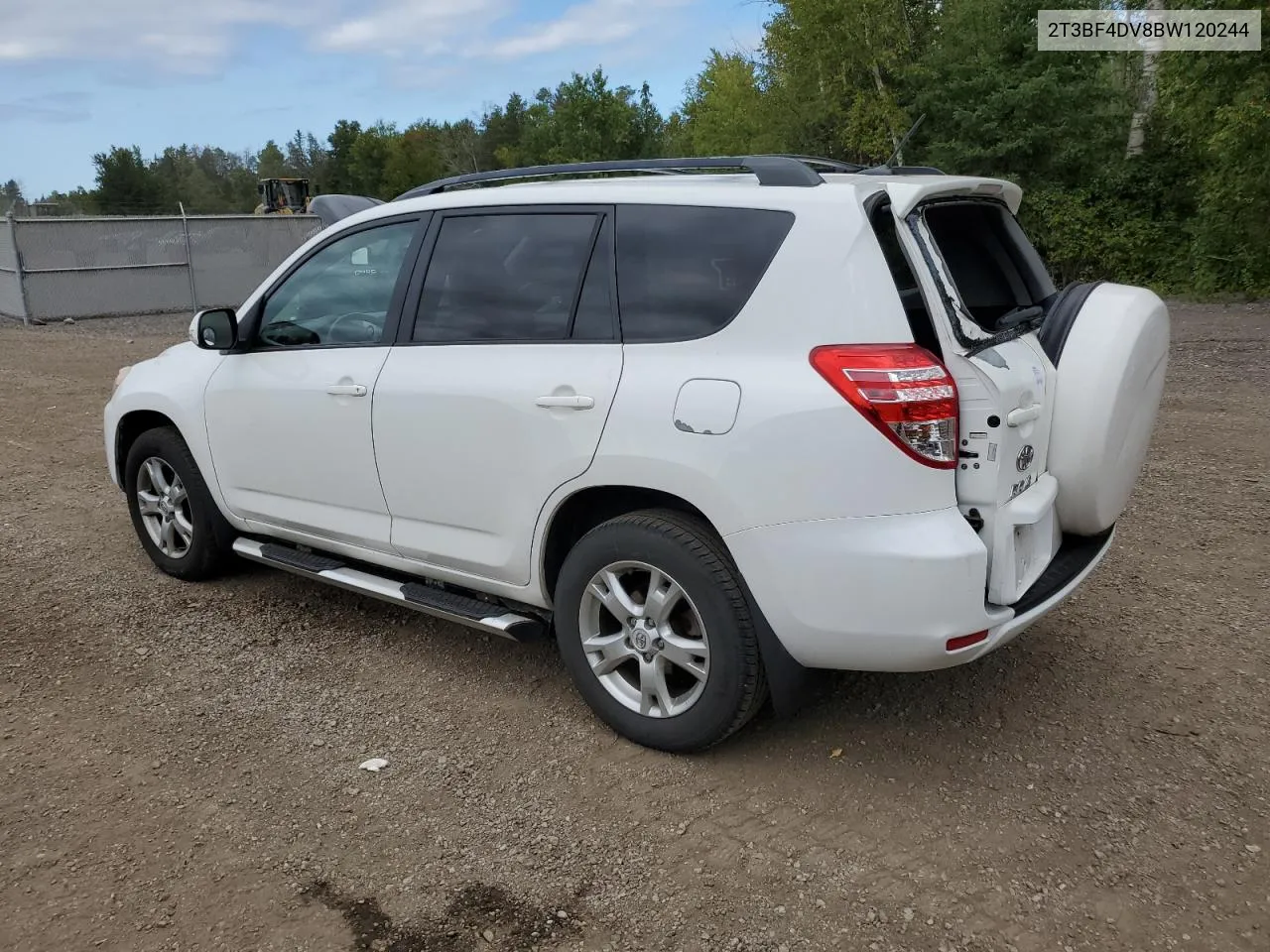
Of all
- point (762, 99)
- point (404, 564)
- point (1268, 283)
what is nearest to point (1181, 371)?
point (1268, 283)

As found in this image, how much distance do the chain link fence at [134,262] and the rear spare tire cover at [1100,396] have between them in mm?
18302

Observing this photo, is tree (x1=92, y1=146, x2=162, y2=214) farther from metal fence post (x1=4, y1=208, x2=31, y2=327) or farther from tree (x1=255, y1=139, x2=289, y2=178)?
metal fence post (x1=4, y1=208, x2=31, y2=327)

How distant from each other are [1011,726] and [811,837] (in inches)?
39.9

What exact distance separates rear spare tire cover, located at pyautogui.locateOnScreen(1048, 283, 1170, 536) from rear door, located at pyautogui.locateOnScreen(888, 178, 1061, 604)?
0.06 m

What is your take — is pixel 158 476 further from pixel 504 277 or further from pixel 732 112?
pixel 732 112

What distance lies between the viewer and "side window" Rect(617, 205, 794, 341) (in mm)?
3137

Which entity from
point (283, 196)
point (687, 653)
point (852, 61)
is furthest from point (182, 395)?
point (283, 196)

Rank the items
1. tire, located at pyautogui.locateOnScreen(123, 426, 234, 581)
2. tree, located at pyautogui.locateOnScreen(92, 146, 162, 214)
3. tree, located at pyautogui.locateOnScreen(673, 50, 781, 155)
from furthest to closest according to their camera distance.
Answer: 1. tree, located at pyautogui.locateOnScreen(92, 146, 162, 214)
2. tree, located at pyautogui.locateOnScreen(673, 50, 781, 155)
3. tire, located at pyautogui.locateOnScreen(123, 426, 234, 581)

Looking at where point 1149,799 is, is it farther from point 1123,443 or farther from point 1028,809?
point 1123,443

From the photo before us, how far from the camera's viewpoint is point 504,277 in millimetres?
3727

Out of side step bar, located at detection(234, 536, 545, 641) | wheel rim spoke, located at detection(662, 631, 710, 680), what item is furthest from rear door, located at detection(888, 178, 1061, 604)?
side step bar, located at detection(234, 536, 545, 641)

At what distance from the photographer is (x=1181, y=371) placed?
35.2ft

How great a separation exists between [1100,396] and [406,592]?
8.44 feet

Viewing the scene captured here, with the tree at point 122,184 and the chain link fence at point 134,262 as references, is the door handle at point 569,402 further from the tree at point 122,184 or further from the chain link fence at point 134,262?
the tree at point 122,184
